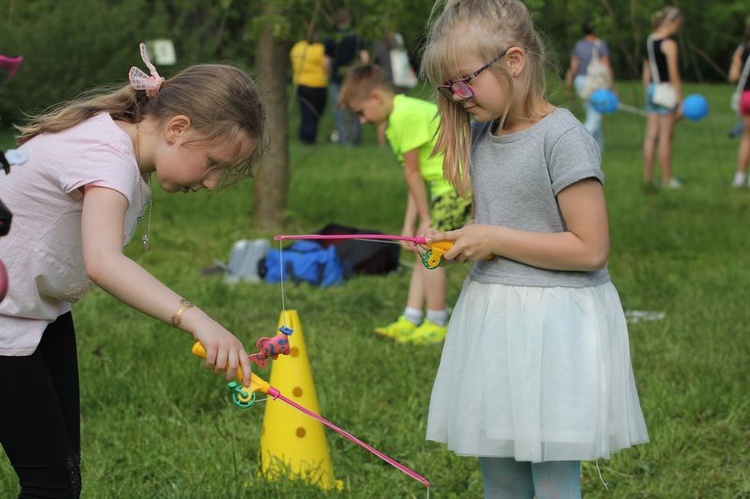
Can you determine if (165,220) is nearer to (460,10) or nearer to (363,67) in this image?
(363,67)

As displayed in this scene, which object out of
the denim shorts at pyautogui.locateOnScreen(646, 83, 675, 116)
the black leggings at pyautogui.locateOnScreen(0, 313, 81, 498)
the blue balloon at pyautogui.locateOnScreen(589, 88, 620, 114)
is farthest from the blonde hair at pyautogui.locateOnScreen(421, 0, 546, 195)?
the blue balloon at pyautogui.locateOnScreen(589, 88, 620, 114)

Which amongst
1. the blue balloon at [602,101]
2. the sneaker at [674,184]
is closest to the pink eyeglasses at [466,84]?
the sneaker at [674,184]

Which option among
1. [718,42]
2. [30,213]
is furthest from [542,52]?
[718,42]

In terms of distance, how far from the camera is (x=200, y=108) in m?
2.57

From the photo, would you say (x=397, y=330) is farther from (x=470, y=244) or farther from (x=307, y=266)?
(x=470, y=244)

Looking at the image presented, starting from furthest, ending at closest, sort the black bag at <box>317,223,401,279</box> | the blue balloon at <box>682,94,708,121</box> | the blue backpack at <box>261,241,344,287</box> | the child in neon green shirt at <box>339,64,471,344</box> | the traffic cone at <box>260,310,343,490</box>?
the blue balloon at <box>682,94,708,121</box>
the black bag at <box>317,223,401,279</box>
the blue backpack at <box>261,241,344,287</box>
the child in neon green shirt at <box>339,64,471,344</box>
the traffic cone at <box>260,310,343,490</box>

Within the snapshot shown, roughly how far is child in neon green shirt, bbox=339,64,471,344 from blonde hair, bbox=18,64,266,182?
314 cm

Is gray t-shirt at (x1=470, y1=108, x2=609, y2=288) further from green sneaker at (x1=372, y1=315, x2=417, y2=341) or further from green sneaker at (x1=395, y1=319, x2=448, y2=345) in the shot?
green sneaker at (x1=372, y1=315, x2=417, y2=341)

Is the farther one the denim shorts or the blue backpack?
the denim shorts

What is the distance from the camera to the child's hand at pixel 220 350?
7.57ft

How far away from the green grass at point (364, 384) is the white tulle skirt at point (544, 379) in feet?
3.09

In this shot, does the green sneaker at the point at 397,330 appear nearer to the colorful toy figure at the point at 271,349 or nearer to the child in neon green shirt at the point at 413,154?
the child in neon green shirt at the point at 413,154

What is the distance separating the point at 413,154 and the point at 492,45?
3175mm

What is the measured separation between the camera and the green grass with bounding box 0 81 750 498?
379 centimetres
